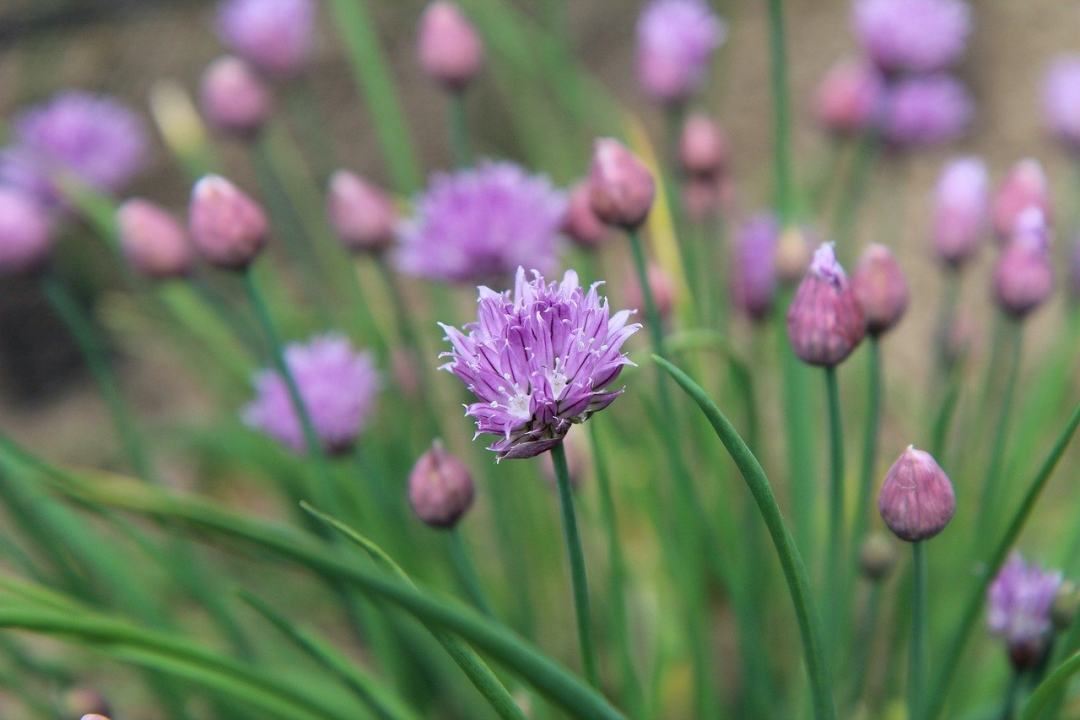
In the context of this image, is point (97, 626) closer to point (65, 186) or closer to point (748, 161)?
point (65, 186)

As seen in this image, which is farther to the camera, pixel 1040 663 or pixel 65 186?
pixel 65 186

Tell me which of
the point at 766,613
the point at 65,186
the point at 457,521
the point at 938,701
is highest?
the point at 65,186

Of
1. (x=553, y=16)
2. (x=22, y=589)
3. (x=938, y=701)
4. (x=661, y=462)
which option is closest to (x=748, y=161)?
(x=553, y=16)

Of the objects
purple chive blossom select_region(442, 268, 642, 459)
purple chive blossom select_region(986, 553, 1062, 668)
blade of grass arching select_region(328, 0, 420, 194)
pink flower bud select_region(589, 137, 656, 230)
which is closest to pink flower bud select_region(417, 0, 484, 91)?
blade of grass arching select_region(328, 0, 420, 194)

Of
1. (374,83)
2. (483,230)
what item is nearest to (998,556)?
(483,230)

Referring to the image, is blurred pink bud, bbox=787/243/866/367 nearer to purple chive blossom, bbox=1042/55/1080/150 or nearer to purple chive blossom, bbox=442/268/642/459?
purple chive blossom, bbox=442/268/642/459

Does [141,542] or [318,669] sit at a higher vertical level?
[141,542]

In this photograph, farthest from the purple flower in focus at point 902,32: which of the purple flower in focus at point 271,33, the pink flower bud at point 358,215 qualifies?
the purple flower in focus at point 271,33

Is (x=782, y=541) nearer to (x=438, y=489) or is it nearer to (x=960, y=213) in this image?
(x=438, y=489)
